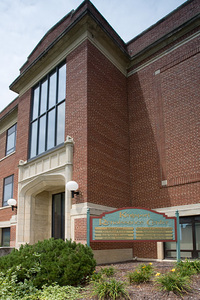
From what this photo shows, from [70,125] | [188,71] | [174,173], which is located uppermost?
[188,71]

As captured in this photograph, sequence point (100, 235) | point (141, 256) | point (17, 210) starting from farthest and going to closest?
1. point (17, 210)
2. point (141, 256)
3. point (100, 235)

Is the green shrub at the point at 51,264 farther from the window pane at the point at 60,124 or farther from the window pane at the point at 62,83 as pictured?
the window pane at the point at 62,83

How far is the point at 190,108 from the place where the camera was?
501 inches

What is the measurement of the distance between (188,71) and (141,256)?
8.61 meters

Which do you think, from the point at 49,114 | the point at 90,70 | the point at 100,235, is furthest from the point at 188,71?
the point at 100,235

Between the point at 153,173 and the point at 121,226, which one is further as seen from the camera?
the point at 153,173

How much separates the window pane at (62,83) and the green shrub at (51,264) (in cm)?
857

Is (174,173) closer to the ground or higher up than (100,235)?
higher up

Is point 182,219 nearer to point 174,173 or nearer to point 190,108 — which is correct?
point 174,173

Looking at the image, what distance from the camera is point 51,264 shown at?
23.5ft

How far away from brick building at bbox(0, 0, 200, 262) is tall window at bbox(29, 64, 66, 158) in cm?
6

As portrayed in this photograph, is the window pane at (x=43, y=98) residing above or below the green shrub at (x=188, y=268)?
above

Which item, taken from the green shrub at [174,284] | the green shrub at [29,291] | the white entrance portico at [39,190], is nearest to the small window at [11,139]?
the white entrance portico at [39,190]

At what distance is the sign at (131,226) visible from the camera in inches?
350
